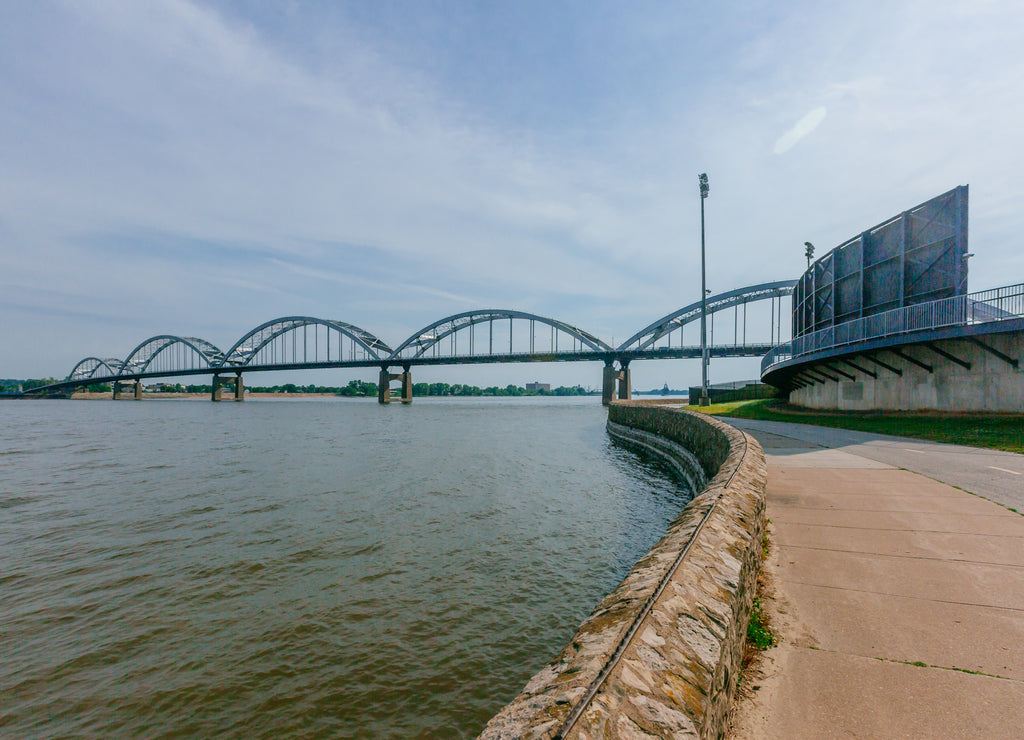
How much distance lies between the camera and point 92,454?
81.7 feet

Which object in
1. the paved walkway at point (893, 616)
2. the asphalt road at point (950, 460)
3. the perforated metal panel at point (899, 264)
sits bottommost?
the paved walkway at point (893, 616)

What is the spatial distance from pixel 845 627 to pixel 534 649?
11.2 ft

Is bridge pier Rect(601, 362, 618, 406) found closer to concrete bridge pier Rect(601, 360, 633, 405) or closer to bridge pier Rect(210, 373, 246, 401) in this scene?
concrete bridge pier Rect(601, 360, 633, 405)

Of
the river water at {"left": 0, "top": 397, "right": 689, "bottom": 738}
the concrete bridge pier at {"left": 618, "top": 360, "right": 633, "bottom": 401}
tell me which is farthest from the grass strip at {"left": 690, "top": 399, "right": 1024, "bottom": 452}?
the concrete bridge pier at {"left": 618, "top": 360, "right": 633, "bottom": 401}

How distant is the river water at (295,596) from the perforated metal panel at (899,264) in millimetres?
18089

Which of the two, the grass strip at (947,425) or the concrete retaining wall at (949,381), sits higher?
the concrete retaining wall at (949,381)

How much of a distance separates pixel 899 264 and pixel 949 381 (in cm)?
805

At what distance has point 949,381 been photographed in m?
19.9

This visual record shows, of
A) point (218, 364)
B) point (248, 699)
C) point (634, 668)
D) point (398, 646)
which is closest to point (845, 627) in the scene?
point (634, 668)

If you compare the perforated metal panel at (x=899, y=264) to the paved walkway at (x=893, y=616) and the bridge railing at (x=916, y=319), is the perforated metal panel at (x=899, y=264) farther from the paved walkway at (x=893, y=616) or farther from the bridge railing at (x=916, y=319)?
the paved walkway at (x=893, y=616)

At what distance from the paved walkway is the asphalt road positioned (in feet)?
0.85

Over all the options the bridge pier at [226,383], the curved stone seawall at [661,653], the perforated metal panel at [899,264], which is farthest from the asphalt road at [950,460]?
the bridge pier at [226,383]

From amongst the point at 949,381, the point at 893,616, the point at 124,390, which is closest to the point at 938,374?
the point at 949,381

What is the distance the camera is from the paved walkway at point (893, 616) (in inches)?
119
